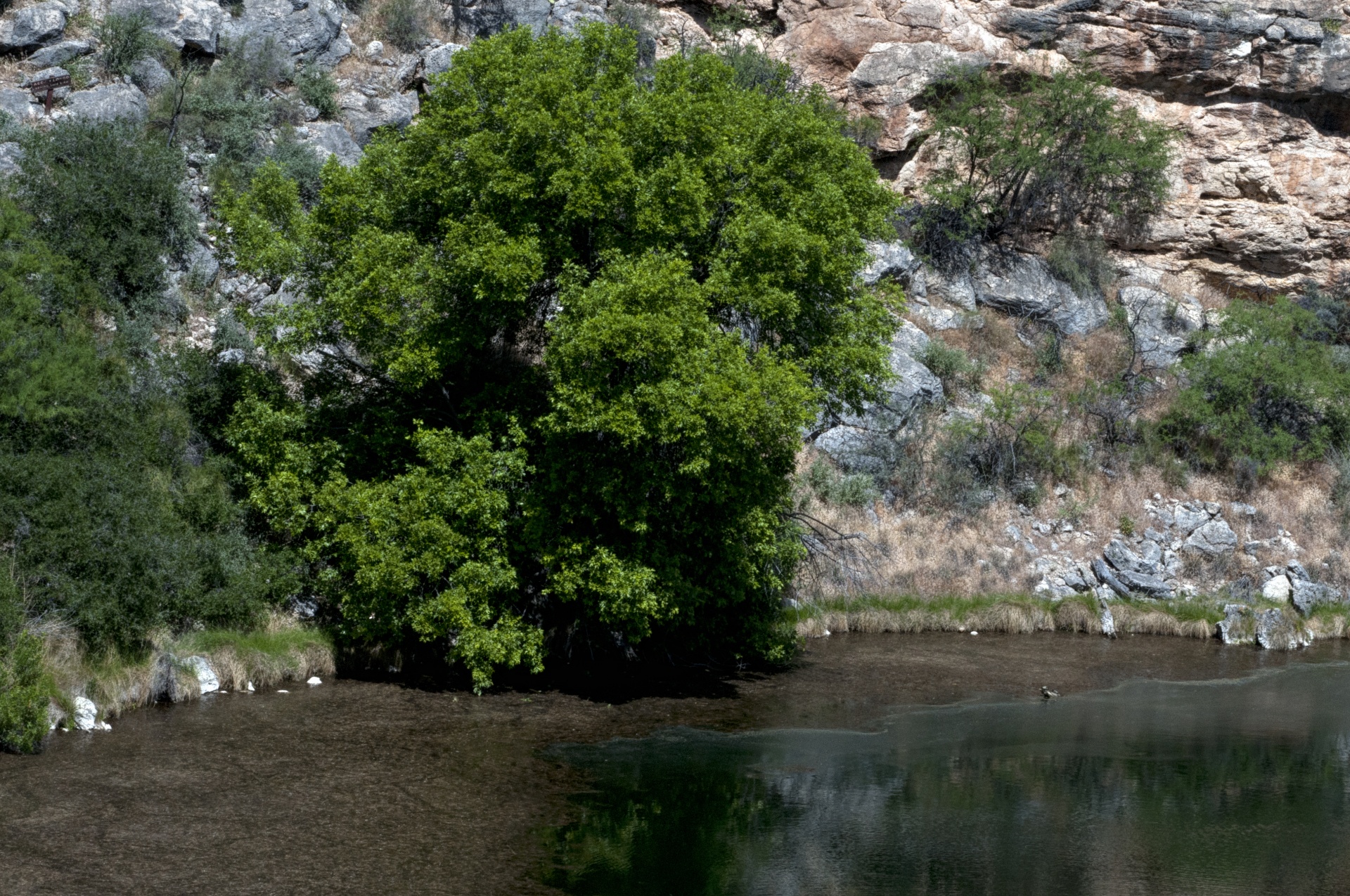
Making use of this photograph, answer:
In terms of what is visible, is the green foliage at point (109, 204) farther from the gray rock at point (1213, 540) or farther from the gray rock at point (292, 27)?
the gray rock at point (1213, 540)

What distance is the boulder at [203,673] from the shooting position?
20.6 meters

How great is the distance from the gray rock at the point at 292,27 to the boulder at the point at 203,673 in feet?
77.7

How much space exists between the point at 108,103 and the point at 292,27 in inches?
302

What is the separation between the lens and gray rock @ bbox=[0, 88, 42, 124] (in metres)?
32.0

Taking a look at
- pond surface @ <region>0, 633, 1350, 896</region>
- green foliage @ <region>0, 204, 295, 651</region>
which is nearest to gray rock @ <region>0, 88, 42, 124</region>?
green foliage @ <region>0, 204, 295, 651</region>

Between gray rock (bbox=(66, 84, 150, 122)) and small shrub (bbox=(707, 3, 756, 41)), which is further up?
small shrub (bbox=(707, 3, 756, 41))

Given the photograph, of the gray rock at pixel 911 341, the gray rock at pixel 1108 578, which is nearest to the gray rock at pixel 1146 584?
the gray rock at pixel 1108 578

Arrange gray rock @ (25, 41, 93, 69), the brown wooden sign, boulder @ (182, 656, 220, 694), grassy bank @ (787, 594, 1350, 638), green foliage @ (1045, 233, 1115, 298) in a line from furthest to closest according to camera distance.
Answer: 1. green foliage @ (1045, 233, 1115, 298)
2. gray rock @ (25, 41, 93, 69)
3. the brown wooden sign
4. grassy bank @ (787, 594, 1350, 638)
5. boulder @ (182, 656, 220, 694)

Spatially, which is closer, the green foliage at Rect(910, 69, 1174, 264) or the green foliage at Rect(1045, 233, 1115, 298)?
the green foliage at Rect(910, 69, 1174, 264)

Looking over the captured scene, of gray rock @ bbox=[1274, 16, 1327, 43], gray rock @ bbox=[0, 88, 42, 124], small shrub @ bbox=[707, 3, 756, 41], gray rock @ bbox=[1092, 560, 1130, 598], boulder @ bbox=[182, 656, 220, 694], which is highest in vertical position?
gray rock @ bbox=[1274, 16, 1327, 43]

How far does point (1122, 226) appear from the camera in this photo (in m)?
42.9

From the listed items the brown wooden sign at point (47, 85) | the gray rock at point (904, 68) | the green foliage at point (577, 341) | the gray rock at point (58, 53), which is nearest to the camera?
the green foliage at point (577, 341)

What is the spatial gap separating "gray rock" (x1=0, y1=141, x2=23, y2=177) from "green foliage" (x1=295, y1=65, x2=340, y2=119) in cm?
909

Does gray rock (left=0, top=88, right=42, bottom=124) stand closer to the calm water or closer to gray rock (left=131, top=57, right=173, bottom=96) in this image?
gray rock (left=131, top=57, right=173, bottom=96)
